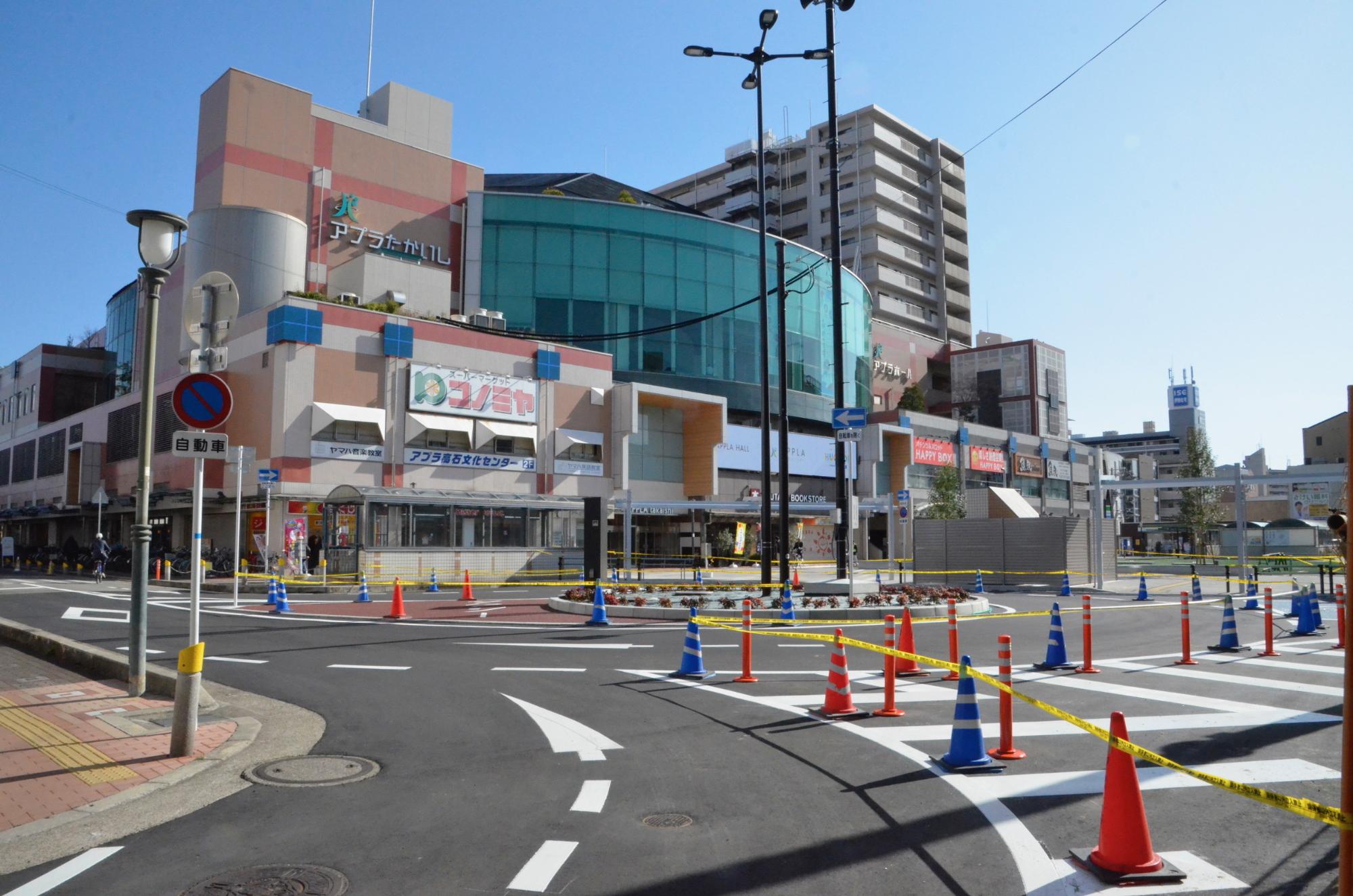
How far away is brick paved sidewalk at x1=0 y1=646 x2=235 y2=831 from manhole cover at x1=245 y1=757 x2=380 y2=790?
0.65 meters

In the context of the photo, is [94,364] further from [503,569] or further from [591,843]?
[591,843]

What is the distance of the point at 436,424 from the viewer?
37281 millimetres

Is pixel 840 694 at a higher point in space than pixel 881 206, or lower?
lower

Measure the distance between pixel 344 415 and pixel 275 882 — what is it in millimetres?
31756

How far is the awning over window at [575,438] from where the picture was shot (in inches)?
1650

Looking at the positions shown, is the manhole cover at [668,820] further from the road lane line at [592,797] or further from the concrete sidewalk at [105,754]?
the concrete sidewalk at [105,754]

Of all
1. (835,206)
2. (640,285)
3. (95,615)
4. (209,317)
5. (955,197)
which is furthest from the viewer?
(955,197)

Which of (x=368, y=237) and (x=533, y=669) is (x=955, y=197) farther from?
(x=533, y=669)

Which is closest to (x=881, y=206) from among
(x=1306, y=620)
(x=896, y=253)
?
(x=896, y=253)

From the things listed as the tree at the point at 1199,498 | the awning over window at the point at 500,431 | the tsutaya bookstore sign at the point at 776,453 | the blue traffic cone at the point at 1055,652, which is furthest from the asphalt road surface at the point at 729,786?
the tree at the point at 1199,498

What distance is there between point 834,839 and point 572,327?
144ft

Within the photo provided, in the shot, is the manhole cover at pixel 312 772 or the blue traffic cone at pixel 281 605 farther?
the blue traffic cone at pixel 281 605

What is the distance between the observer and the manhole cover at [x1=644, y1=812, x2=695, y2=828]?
564cm

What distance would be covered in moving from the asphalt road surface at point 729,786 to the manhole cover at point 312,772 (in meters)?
0.17
